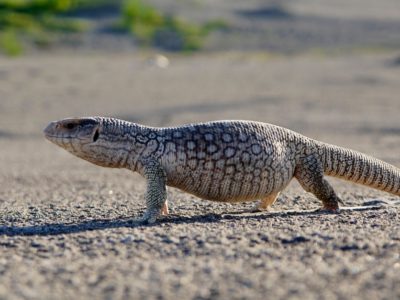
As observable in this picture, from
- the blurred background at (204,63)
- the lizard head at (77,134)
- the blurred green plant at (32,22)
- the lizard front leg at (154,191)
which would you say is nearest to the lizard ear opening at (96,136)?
the lizard head at (77,134)

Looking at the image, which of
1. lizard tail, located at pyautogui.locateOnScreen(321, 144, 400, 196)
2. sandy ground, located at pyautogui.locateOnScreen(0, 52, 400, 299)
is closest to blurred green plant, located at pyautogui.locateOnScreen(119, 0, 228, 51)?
sandy ground, located at pyautogui.locateOnScreen(0, 52, 400, 299)

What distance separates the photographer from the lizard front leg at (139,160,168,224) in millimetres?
9055

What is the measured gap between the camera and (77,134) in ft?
30.3

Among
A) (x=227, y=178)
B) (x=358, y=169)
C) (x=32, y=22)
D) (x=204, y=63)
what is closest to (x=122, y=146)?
(x=227, y=178)

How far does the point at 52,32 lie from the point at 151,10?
5855mm

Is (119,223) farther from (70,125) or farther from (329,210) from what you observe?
(329,210)

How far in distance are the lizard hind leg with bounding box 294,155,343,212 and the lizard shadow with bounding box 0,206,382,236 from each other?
0.19 metres

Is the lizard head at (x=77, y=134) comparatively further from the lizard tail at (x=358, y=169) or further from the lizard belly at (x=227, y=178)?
the lizard tail at (x=358, y=169)

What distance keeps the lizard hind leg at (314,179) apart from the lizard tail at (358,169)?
172mm

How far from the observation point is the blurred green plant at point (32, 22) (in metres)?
38.5

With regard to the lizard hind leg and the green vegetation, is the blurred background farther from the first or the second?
the lizard hind leg

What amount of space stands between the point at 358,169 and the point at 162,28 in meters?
33.6

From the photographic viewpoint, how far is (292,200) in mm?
10961

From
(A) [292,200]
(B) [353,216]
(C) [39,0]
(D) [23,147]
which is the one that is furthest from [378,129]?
(C) [39,0]
